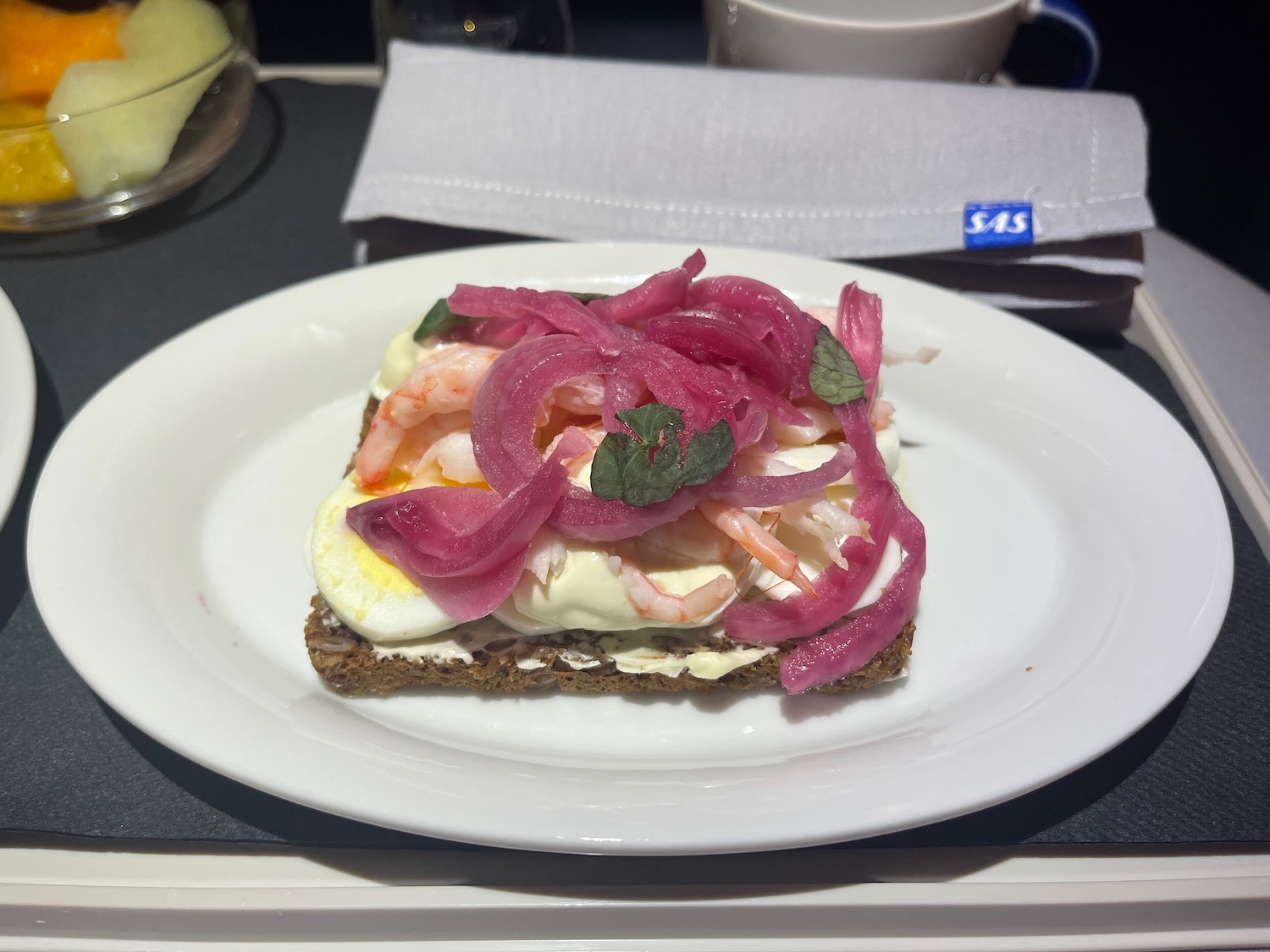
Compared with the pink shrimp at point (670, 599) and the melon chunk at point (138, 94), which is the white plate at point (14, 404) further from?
the pink shrimp at point (670, 599)

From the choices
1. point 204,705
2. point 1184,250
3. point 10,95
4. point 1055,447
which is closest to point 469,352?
point 204,705

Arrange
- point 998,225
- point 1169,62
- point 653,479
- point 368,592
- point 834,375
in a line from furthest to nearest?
point 1169,62 < point 998,225 < point 834,375 < point 368,592 < point 653,479

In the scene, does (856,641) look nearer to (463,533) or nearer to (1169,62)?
(463,533)

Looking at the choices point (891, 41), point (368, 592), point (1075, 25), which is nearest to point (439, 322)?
point (368, 592)

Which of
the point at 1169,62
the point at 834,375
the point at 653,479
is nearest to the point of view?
the point at 653,479

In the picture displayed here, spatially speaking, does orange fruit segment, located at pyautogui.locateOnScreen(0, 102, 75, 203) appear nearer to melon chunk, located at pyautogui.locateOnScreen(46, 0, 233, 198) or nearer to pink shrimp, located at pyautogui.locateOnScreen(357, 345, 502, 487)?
melon chunk, located at pyautogui.locateOnScreen(46, 0, 233, 198)

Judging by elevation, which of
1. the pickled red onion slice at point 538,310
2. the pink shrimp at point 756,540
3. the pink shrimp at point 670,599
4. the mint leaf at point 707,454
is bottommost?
the pink shrimp at point 670,599

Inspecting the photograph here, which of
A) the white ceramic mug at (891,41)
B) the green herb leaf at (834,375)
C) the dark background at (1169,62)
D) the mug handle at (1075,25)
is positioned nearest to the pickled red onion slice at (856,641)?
the green herb leaf at (834,375)
